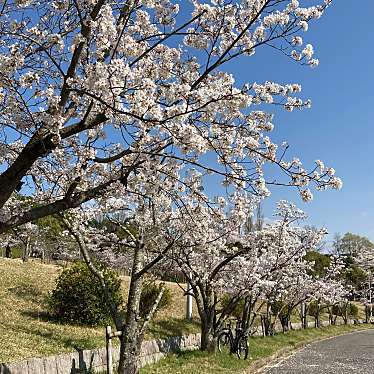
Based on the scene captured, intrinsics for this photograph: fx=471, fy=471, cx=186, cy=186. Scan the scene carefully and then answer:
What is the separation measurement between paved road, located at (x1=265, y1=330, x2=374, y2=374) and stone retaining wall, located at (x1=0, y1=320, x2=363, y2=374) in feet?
9.60

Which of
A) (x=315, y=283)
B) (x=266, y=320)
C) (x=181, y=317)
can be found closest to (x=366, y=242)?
(x=315, y=283)

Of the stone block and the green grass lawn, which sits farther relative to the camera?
the green grass lawn

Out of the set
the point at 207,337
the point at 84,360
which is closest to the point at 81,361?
the point at 84,360

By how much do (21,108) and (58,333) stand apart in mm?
7778

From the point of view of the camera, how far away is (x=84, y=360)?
27.6 feet

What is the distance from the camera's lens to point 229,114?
4938 millimetres

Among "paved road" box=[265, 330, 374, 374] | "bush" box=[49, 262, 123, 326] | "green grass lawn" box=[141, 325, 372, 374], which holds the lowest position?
"paved road" box=[265, 330, 374, 374]

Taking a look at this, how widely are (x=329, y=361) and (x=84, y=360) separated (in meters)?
10.2

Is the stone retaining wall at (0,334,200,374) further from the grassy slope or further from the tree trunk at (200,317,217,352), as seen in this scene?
the grassy slope

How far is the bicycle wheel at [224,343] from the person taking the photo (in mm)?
14893

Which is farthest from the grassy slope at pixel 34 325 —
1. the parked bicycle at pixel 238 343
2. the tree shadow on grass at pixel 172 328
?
the parked bicycle at pixel 238 343

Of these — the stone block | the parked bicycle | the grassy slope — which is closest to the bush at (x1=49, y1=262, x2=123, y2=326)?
the grassy slope

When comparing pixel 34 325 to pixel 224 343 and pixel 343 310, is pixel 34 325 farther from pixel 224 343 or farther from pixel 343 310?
pixel 343 310

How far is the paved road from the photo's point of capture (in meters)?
13.4
